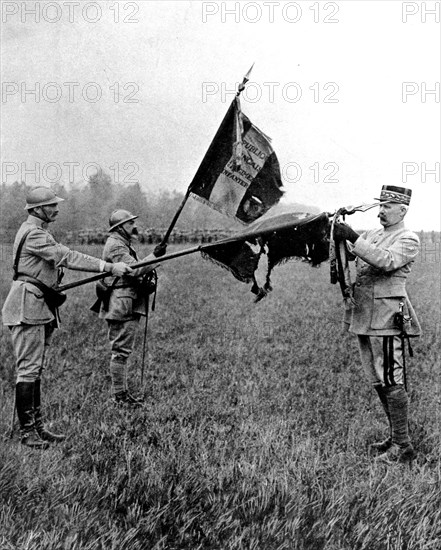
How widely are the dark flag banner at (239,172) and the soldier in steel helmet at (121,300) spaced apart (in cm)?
148

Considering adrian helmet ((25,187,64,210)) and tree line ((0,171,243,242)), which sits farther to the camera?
tree line ((0,171,243,242))

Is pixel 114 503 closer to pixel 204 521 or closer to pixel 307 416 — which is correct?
pixel 204 521

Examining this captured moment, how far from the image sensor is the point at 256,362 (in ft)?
26.8

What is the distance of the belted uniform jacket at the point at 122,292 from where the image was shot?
6.66 m

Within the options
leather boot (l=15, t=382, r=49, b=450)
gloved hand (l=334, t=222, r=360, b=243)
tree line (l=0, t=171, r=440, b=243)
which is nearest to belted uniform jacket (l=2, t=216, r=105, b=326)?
leather boot (l=15, t=382, r=49, b=450)

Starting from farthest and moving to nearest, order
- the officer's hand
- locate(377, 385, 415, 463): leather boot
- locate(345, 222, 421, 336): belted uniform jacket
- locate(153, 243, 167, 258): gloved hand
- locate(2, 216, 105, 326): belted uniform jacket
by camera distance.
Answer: locate(153, 243, 167, 258): gloved hand → the officer's hand → locate(2, 216, 105, 326): belted uniform jacket → locate(377, 385, 415, 463): leather boot → locate(345, 222, 421, 336): belted uniform jacket

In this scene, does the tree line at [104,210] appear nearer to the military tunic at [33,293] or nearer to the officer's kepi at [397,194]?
the military tunic at [33,293]

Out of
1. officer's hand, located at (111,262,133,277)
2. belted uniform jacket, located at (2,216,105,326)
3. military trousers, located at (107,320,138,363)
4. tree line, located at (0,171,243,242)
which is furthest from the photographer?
tree line, located at (0,171,243,242)

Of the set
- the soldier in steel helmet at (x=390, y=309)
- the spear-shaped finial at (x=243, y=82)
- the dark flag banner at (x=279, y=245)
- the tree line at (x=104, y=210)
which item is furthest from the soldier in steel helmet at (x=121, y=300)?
the tree line at (x=104, y=210)

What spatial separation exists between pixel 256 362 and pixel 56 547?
18.3 ft

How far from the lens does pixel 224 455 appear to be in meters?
4.52

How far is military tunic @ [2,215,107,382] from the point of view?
5.16 meters

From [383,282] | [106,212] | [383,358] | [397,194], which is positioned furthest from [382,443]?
[106,212]

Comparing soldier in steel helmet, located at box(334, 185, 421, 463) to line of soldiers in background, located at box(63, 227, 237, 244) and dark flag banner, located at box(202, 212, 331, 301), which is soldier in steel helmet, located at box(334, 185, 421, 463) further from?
line of soldiers in background, located at box(63, 227, 237, 244)
